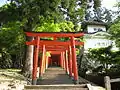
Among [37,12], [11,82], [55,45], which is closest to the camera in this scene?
[11,82]

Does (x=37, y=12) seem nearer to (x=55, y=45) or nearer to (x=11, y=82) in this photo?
(x=55, y=45)

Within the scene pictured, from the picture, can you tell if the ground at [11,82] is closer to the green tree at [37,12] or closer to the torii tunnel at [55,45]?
the torii tunnel at [55,45]

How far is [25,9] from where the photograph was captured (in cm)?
1897

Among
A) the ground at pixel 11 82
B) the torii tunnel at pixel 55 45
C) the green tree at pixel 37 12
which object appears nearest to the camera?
the ground at pixel 11 82

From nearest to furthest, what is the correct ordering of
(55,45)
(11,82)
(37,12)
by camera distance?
(11,82)
(37,12)
(55,45)

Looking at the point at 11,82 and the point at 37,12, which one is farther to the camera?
the point at 37,12

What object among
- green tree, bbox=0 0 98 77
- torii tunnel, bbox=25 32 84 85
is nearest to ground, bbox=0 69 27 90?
torii tunnel, bbox=25 32 84 85

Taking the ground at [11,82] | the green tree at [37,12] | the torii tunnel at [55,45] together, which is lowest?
the ground at [11,82]

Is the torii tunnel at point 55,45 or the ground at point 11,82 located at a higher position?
the torii tunnel at point 55,45

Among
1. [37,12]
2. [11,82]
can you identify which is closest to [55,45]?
[37,12]

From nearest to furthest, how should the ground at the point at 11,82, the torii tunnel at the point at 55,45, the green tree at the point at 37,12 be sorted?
the ground at the point at 11,82 < the torii tunnel at the point at 55,45 < the green tree at the point at 37,12

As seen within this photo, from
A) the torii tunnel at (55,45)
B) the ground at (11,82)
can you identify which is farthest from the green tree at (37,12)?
the ground at (11,82)

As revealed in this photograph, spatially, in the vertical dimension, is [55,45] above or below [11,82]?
above

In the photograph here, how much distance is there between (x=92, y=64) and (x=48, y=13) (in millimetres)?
17495
